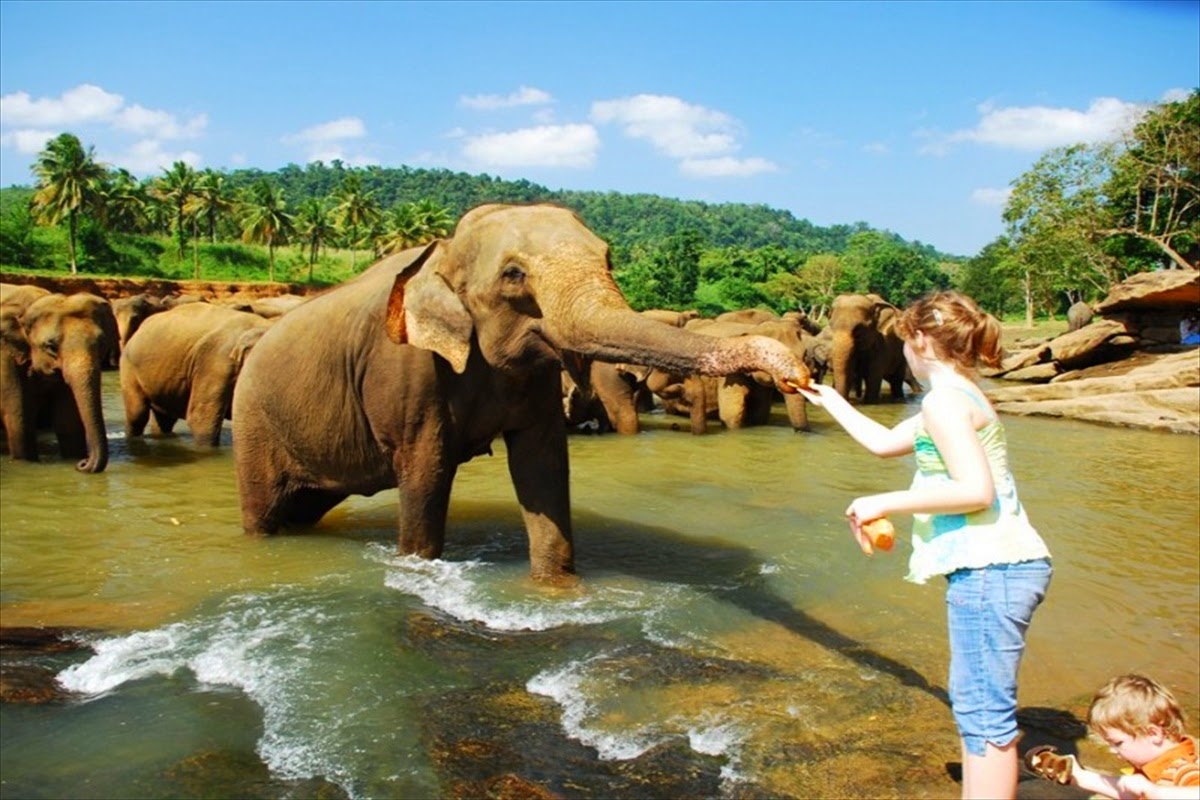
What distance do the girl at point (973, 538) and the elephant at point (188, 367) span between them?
35.0 feet

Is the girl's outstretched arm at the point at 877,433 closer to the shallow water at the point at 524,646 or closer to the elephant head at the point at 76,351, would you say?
the shallow water at the point at 524,646

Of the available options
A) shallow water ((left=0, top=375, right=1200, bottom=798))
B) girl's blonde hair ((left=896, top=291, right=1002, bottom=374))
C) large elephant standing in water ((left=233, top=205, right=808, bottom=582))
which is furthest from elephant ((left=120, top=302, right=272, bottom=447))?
girl's blonde hair ((left=896, top=291, right=1002, bottom=374))

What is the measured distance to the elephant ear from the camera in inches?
219

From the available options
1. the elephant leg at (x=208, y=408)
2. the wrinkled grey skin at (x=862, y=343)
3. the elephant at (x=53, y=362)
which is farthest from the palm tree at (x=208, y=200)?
the elephant at (x=53, y=362)

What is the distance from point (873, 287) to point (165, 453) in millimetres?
79481

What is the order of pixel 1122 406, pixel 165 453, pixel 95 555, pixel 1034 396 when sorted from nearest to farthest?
pixel 95 555, pixel 165 453, pixel 1122 406, pixel 1034 396

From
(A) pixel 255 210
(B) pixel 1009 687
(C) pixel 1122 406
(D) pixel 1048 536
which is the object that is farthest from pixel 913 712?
(A) pixel 255 210

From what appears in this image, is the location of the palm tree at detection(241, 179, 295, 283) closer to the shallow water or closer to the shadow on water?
the shadow on water

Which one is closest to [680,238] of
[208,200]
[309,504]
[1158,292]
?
[208,200]

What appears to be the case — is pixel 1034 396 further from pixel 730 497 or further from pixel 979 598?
pixel 979 598

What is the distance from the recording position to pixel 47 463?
11.2m

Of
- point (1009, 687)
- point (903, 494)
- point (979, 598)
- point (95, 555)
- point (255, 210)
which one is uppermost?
point (255, 210)

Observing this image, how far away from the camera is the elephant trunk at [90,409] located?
1045cm

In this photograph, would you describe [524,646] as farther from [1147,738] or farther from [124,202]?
[124,202]
